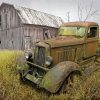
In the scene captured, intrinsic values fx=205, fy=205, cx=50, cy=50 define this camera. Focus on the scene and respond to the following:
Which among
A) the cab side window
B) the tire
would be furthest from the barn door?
the tire

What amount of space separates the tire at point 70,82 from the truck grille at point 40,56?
112cm

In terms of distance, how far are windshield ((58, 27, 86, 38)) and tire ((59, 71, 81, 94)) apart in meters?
2.17

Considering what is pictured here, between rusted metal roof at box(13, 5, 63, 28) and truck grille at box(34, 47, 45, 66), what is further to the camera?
rusted metal roof at box(13, 5, 63, 28)

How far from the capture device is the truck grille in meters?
6.96

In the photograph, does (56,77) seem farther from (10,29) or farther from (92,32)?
(10,29)

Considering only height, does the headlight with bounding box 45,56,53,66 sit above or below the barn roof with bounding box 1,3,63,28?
below

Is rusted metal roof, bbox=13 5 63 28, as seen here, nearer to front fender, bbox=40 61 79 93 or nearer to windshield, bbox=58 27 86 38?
windshield, bbox=58 27 86 38

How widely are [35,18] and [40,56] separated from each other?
1513 centimetres

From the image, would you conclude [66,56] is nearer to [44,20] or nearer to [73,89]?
[73,89]

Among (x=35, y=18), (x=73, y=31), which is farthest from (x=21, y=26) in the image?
(x=73, y=31)

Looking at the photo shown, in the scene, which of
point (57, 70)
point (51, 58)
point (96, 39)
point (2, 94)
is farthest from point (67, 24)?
point (2, 94)

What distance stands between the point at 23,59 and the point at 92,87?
9.78ft

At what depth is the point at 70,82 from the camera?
6.29 metres

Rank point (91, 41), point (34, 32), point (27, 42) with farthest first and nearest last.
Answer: point (34, 32) → point (27, 42) → point (91, 41)
